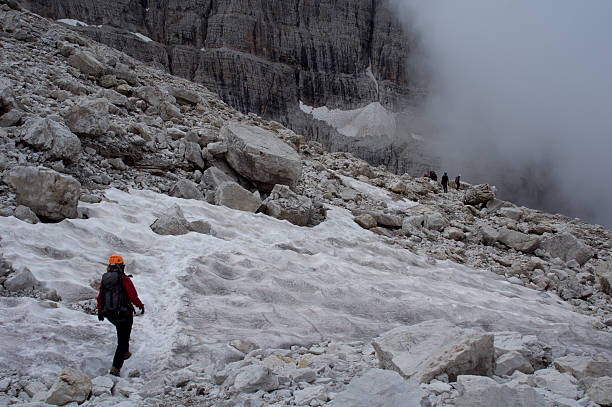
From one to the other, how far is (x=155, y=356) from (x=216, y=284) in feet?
6.68

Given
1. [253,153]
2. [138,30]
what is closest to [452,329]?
[253,153]

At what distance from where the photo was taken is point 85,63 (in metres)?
14.5

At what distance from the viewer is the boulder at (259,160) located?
449 inches

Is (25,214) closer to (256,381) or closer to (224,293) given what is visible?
(224,293)

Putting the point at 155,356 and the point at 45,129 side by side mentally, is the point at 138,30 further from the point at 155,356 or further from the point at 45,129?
the point at 155,356

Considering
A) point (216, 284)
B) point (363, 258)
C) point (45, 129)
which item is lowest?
point (363, 258)

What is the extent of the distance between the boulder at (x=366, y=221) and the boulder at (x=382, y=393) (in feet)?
27.8

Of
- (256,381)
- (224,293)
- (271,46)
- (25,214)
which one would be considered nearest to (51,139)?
(25,214)

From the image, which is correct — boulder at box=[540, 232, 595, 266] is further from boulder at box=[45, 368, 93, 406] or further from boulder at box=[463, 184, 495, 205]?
boulder at box=[45, 368, 93, 406]

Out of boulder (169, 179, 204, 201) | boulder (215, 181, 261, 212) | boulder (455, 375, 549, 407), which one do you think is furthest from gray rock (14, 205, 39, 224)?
boulder (455, 375, 549, 407)

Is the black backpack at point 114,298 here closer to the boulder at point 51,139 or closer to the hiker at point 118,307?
the hiker at point 118,307

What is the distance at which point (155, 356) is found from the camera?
14.4 feet

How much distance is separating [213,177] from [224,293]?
523 cm

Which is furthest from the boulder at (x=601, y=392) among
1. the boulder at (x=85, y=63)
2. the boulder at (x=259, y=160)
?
the boulder at (x=85, y=63)
